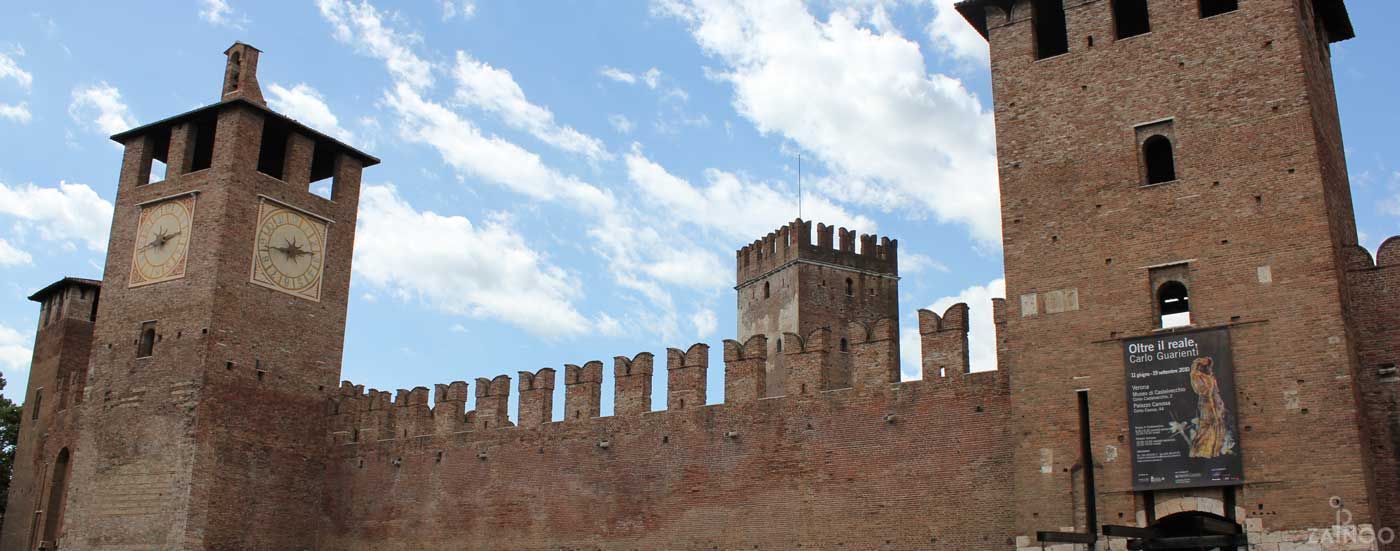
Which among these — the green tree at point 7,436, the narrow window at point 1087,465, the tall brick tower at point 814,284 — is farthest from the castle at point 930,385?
the tall brick tower at point 814,284

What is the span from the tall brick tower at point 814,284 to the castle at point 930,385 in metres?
19.7

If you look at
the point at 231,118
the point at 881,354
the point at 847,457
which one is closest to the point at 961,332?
the point at 881,354

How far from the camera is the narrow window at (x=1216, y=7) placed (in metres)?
16.5

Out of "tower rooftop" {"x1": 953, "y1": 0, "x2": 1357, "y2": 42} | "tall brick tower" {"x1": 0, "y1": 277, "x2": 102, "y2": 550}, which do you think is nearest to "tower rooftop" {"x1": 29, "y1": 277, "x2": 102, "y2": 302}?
"tall brick tower" {"x1": 0, "y1": 277, "x2": 102, "y2": 550}

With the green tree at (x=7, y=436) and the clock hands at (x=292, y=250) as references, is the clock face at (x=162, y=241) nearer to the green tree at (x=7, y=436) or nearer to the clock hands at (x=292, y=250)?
the clock hands at (x=292, y=250)

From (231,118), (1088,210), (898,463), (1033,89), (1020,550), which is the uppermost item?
(231,118)

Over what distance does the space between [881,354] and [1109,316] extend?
10.6 feet

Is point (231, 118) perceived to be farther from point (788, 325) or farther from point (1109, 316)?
point (788, 325)

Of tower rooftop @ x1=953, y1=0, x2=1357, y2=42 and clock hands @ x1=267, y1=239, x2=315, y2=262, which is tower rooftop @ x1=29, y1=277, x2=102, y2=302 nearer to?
clock hands @ x1=267, y1=239, x2=315, y2=262

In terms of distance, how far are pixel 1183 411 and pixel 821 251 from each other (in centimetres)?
2918

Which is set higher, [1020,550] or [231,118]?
[231,118]

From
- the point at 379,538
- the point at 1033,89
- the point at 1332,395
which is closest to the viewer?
the point at 1332,395

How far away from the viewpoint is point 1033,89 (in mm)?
16703

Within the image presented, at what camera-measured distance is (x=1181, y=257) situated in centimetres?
1493
